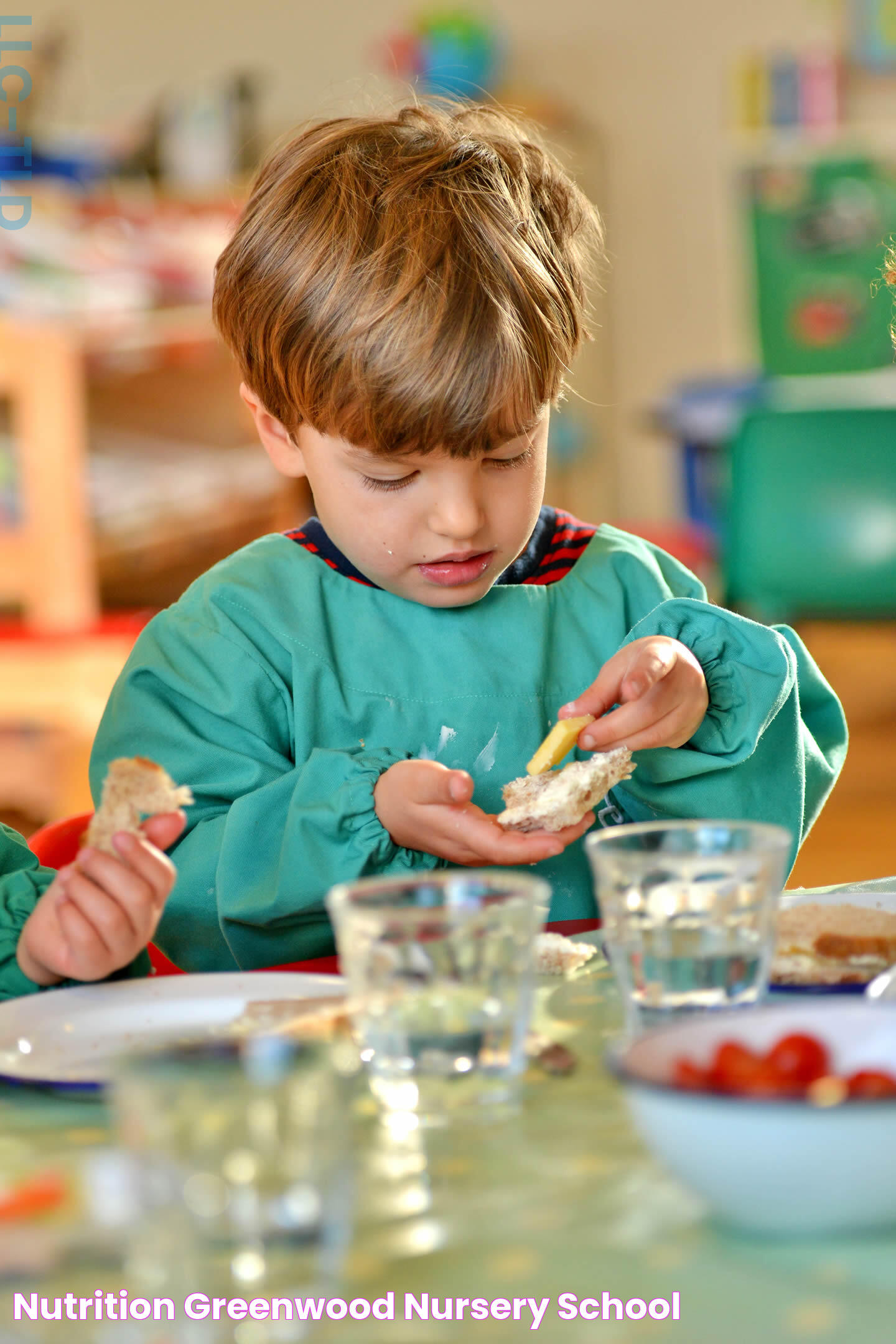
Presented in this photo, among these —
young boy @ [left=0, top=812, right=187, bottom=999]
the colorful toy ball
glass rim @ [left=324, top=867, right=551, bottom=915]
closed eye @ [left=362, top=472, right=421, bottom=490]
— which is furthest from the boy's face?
the colorful toy ball

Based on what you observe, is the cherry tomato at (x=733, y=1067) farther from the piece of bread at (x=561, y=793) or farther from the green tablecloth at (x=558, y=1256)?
the piece of bread at (x=561, y=793)

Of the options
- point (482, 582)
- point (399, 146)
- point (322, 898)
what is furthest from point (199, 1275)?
point (399, 146)

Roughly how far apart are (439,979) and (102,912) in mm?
221

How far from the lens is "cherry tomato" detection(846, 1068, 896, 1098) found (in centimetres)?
43

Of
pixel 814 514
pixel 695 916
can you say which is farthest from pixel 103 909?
pixel 814 514

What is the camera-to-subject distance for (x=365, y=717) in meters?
1.05

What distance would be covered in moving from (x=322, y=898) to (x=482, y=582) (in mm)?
271

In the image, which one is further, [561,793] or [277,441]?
[277,441]

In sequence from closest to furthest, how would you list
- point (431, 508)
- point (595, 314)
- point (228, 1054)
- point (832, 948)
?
point (228, 1054) → point (832, 948) → point (431, 508) → point (595, 314)

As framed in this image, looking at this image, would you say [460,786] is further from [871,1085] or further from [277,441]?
[277,441]

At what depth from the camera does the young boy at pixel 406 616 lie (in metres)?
0.90

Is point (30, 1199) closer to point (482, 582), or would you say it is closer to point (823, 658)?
point (482, 582)

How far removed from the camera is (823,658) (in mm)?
5086

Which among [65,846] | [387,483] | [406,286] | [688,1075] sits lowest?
[65,846]
